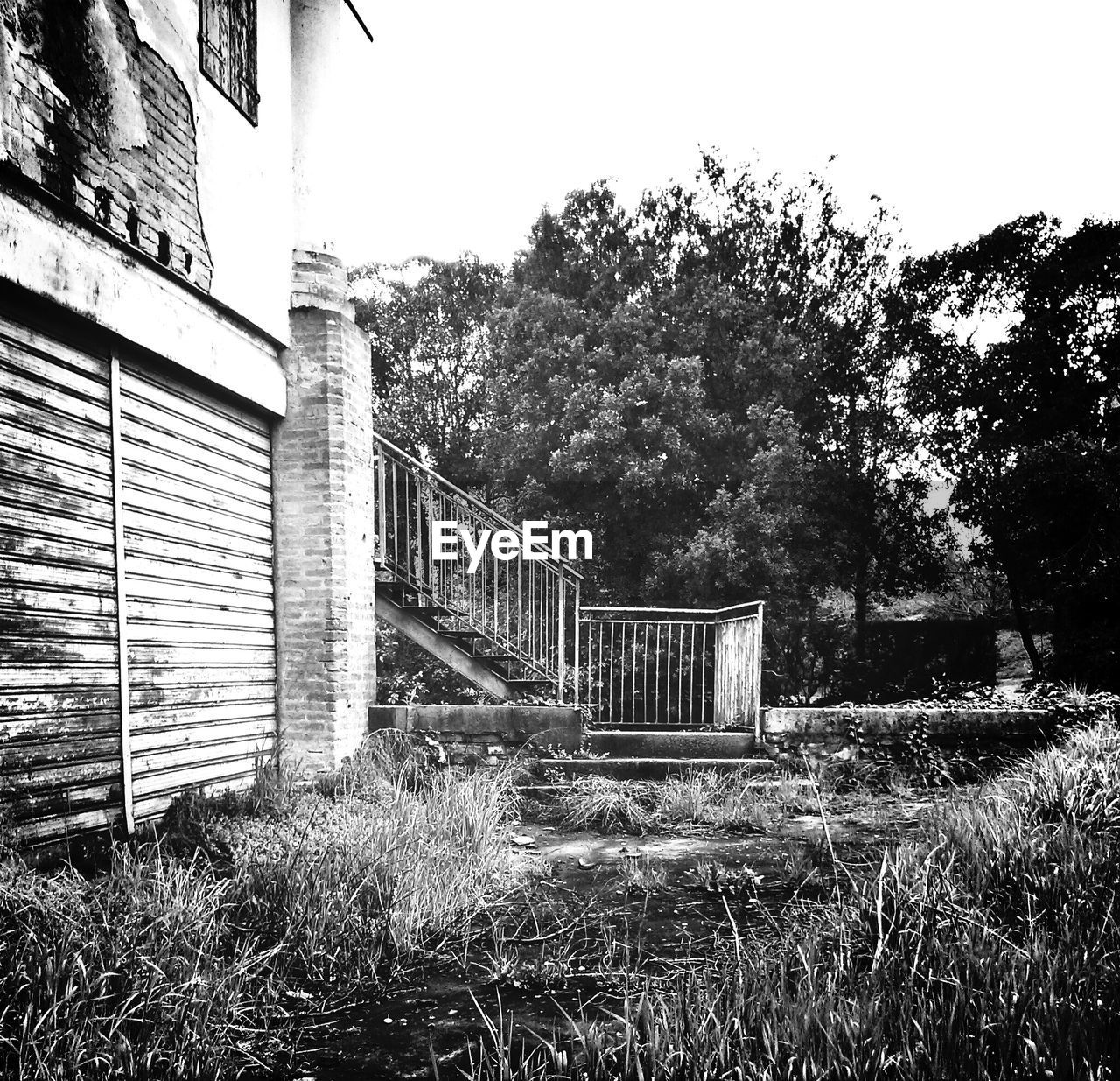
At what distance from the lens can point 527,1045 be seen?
290cm

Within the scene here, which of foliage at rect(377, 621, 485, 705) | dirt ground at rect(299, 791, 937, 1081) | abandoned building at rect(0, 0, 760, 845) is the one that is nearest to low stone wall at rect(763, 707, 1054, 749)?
abandoned building at rect(0, 0, 760, 845)

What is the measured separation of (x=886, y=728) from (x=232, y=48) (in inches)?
296

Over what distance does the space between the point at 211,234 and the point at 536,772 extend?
488 cm

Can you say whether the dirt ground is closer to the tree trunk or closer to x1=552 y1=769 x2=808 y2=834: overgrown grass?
x1=552 y1=769 x2=808 y2=834: overgrown grass

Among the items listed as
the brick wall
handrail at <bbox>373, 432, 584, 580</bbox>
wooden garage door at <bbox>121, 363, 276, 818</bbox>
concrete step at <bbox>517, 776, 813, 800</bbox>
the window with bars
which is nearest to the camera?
the brick wall

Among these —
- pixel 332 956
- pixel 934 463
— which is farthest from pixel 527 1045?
pixel 934 463

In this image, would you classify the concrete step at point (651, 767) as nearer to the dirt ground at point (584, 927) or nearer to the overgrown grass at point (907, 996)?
the dirt ground at point (584, 927)

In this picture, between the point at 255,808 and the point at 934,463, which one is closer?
A: the point at 255,808

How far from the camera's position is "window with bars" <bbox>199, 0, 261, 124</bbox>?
577cm

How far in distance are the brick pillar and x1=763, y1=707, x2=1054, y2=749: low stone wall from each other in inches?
150

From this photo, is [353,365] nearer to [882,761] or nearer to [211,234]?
[211,234]

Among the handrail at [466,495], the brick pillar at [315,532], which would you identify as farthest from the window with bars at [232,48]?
the handrail at [466,495]

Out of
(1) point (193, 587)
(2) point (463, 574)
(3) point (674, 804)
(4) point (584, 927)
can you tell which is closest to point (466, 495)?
(2) point (463, 574)

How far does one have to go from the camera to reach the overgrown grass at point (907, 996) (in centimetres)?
251
